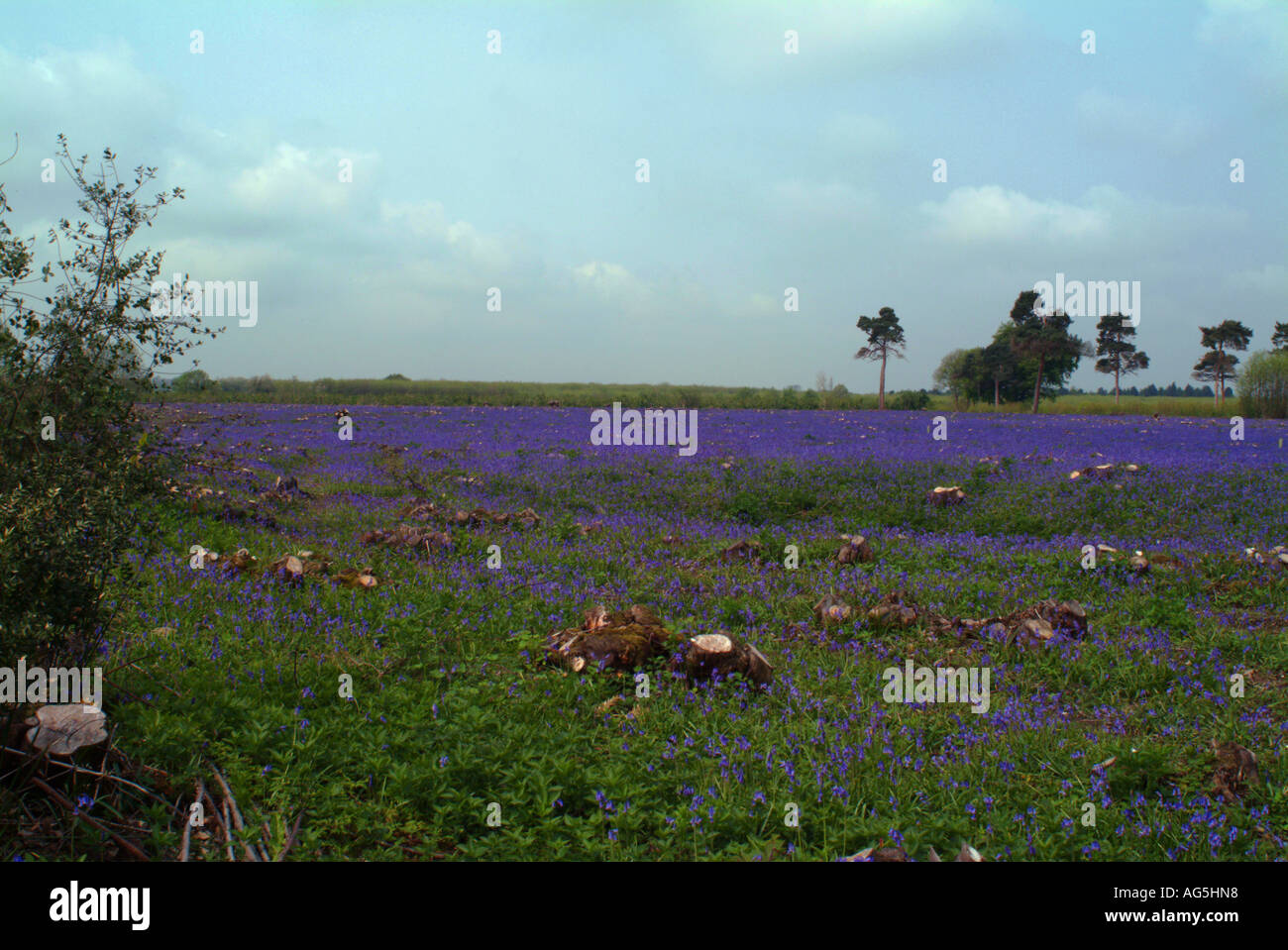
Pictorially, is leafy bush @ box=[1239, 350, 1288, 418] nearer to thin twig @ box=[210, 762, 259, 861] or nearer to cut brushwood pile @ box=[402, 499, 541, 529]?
cut brushwood pile @ box=[402, 499, 541, 529]

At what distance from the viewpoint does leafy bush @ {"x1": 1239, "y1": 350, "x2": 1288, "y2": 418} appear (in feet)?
132

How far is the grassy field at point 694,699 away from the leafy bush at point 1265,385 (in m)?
40.6

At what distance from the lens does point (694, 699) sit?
4.71 meters

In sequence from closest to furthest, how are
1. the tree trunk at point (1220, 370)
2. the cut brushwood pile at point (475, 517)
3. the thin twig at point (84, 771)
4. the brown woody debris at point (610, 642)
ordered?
the thin twig at point (84, 771) < the brown woody debris at point (610, 642) < the cut brushwood pile at point (475, 517) < the tree trunk at point (1220, 370)

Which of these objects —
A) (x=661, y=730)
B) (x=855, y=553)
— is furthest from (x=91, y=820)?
(x=855, y=553)

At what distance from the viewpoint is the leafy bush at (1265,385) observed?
40344mm

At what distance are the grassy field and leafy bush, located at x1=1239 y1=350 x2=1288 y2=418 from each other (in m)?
40.6

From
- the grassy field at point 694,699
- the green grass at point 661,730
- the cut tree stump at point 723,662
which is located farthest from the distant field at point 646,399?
the cut tree stump at point 723,662

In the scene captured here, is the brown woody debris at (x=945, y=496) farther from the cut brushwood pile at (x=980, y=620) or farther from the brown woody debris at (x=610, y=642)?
the brown woody debris at (x=610, y=642)

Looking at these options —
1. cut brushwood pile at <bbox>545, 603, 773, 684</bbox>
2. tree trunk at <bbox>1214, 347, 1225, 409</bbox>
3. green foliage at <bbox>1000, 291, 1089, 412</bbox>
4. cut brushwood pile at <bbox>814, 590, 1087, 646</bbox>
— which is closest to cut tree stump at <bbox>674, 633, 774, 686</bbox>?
cut brushwood pile at <bbox>545, 603, 773, 684</bbox>

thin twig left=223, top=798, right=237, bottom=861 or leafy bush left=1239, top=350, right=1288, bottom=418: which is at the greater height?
leafy bush left=1239, top=350, right=1288, bottom=418

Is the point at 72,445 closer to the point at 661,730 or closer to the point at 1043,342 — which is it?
the point at 661,730

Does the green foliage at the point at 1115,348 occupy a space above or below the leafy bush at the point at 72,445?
above
